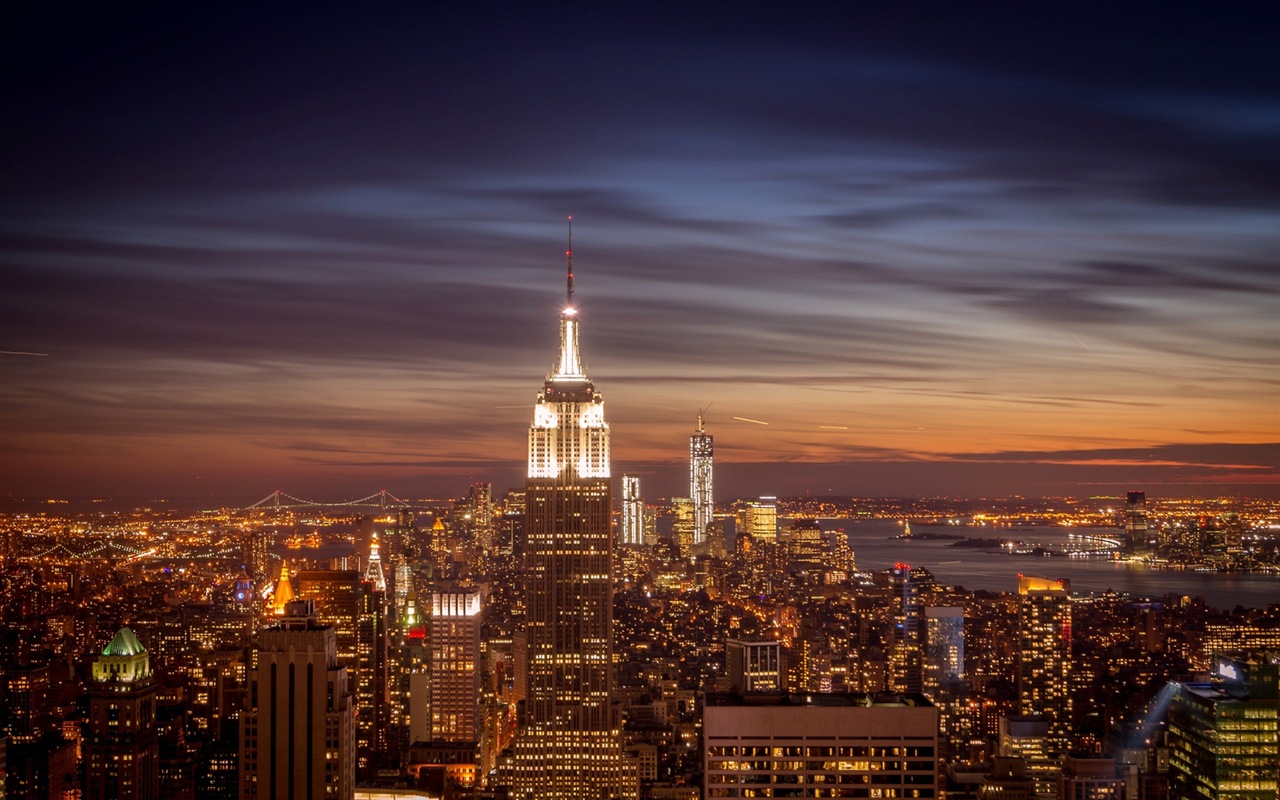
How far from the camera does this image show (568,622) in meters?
23.0

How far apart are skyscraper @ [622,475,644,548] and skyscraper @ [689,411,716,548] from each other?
0.84m

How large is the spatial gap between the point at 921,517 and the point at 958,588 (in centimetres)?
433

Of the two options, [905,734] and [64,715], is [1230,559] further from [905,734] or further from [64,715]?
[64,715]

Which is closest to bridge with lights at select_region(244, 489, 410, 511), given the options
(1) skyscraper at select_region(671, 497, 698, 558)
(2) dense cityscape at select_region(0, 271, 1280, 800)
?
(2) dense cityscape at select_region(0, 271, 1280, 800)

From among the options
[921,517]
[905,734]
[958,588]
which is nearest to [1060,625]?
[958,588]

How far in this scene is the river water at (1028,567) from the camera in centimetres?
1223

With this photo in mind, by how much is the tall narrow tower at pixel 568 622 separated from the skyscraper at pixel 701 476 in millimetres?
1487

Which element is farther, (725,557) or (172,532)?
(725,557)

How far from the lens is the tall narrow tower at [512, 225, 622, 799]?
2056 cm

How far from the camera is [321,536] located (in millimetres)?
16656

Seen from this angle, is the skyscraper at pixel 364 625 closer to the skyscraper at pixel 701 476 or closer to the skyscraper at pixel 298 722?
the skyscraper at pixel 701 476

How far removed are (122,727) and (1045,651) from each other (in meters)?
9.96

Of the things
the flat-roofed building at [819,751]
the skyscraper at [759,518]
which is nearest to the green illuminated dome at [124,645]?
the skyscraper at [759,518]

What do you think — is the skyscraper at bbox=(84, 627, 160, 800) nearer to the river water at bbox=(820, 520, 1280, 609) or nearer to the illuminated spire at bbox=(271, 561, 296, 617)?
the illuminated spire at bbox=(271, 561, 296, 617)
